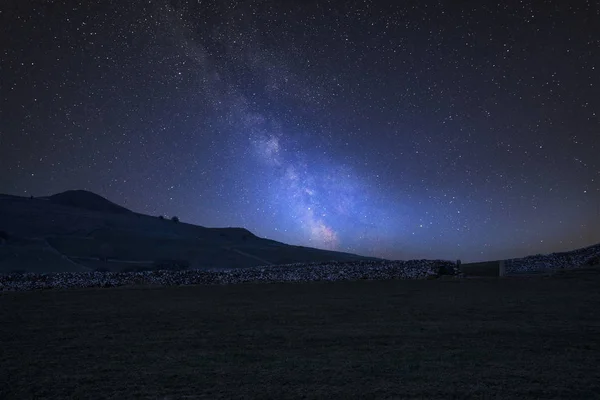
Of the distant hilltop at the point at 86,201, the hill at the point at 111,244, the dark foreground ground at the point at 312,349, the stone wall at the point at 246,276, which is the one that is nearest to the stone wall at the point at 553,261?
the stone wall at the point at 246,276

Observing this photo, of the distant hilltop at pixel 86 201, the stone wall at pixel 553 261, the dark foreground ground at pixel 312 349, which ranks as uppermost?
the distant hilltop at pixel 86 201

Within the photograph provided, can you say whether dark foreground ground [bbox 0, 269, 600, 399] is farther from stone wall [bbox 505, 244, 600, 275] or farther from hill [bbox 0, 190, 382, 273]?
hill [bbox 0, 190, 382, 273]

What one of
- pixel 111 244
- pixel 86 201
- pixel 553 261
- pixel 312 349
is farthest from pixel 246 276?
pixel 86 201

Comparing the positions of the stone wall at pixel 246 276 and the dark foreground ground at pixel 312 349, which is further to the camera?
the stone wall at pixel 246 276

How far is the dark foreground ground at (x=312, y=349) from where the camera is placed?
7.65 metres

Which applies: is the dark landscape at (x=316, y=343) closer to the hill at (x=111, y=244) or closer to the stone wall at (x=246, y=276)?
the stone wall at (x=246, y=276)

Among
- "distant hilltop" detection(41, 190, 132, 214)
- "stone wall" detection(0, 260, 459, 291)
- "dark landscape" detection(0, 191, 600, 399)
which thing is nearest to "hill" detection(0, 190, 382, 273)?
A: "distant hilltop" detection(41, 190, 132, 214)

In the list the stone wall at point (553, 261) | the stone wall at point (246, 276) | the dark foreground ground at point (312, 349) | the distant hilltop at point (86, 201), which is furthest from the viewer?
the distant hilltop at point (86, 201)

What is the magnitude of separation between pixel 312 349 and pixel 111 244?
107423 millimetres

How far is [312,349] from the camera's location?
10570 millimetres

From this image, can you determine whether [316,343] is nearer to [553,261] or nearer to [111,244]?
[553,261]

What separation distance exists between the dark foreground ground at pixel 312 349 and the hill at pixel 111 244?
224ft

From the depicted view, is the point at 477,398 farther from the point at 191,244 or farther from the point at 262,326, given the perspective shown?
the point at 191,244

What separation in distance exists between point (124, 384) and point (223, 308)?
11.2 metres
